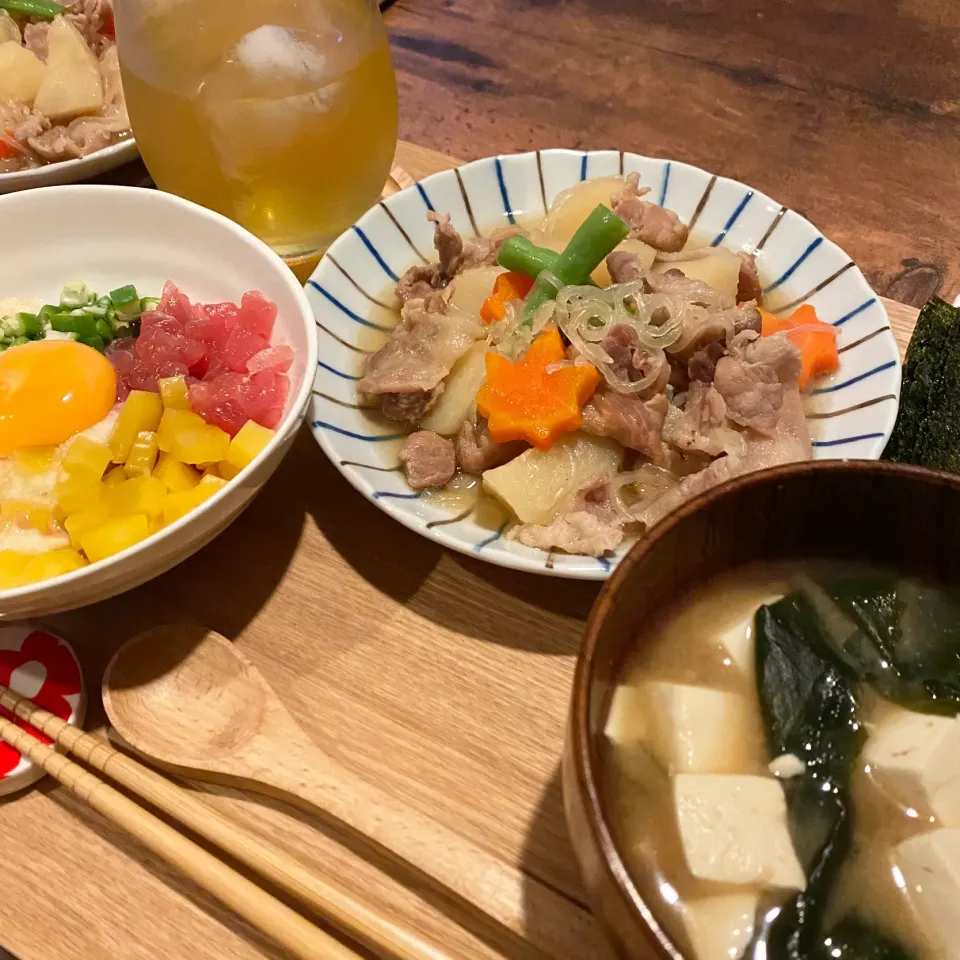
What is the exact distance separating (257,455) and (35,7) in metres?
1.89

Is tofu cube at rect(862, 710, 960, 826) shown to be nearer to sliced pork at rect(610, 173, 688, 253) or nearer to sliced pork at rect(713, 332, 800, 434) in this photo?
sliced pork at rect(713, 332, 800, 434)

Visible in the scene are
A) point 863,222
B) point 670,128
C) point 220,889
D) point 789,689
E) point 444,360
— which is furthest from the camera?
point 670,128

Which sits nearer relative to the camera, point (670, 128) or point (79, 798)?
point (79, 798)

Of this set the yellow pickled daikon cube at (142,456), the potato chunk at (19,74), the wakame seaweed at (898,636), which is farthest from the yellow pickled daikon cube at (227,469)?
the potato chunk at (19,74)

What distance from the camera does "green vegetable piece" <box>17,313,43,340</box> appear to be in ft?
5.33

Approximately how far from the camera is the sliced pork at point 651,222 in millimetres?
1847

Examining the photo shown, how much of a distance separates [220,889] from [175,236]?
123cm

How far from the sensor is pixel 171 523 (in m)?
1.28

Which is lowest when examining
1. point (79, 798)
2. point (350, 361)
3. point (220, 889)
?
point (79, 798)

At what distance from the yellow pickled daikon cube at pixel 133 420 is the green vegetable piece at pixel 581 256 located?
0.72 m

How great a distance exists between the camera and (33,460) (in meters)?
1.43

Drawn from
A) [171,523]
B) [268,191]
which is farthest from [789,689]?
[268,191]

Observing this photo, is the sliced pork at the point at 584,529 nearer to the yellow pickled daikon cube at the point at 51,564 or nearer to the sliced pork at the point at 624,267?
the sliced pork at the point at 624,267

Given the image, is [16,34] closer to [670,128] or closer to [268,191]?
[268,191]
